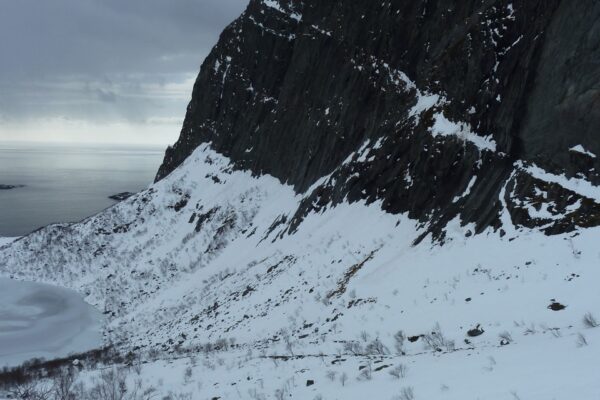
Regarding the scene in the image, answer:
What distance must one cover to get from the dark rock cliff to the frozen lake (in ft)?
67.4

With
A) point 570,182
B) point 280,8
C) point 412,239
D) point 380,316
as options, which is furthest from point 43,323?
point 280,8

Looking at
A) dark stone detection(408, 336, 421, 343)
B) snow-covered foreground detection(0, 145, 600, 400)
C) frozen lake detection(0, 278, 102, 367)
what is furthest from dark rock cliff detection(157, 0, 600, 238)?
frozen lake detection(0, 278, 102, 367)

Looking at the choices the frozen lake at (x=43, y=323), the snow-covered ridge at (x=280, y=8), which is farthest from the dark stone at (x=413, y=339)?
the snow-covered ridge at (x=280, y=8)

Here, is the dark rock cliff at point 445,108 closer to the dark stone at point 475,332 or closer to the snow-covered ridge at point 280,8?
the dark stone at point 475,332

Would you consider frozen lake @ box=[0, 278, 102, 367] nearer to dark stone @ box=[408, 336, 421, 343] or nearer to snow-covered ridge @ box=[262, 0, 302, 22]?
dark stone @ box=[408, 336, 421, 343]

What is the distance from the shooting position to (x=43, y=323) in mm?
38500

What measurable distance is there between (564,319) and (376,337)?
403cm

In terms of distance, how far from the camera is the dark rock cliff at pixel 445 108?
1264cm

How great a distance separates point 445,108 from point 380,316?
430 inches

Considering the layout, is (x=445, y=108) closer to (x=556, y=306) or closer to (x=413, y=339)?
(x=556, y=306)

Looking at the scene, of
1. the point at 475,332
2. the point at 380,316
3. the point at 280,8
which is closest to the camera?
the point at 475,332

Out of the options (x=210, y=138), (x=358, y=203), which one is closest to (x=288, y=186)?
(x=358, y=203)

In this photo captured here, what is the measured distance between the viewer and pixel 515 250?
11.3 metres

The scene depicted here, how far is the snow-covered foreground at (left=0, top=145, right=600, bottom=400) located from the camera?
20.3ft
